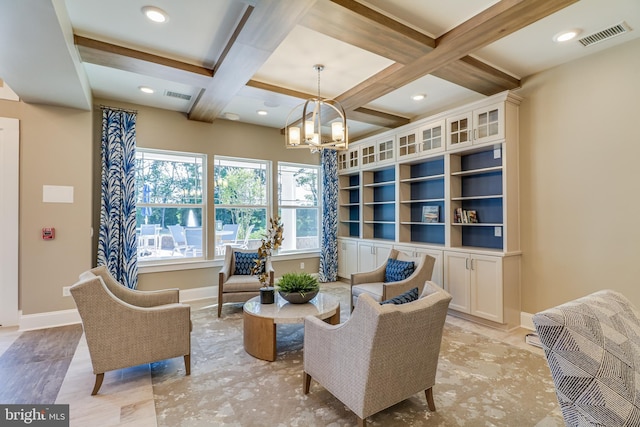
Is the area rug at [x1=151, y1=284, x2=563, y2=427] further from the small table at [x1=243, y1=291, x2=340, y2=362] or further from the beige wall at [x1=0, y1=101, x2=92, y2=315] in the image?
the beige wall at [x1=0, y1=101, x2=92, y2=315]

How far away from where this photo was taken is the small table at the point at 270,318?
279 centimetres

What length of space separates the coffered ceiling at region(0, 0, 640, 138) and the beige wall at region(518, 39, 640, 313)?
30cm

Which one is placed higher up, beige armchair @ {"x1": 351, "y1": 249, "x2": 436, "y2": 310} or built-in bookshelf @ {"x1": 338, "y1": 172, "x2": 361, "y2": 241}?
built-in bookshelf @ {"x1": 338, "y1": 172, "x2": 361, "y2": 241}

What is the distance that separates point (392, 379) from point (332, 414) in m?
0.56

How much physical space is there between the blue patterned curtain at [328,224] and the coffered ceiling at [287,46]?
81.9 inches

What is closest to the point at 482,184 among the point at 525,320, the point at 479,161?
the point at 479,161

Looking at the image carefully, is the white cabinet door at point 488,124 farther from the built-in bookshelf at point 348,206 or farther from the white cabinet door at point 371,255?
the built-in bookshelf at point 348,206

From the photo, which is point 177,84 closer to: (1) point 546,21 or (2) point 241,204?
(2) point 241,204

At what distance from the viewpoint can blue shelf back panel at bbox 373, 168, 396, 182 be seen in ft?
18.2

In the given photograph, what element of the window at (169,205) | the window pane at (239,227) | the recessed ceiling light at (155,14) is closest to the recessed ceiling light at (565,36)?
the recessed ceiling light at (155,14)

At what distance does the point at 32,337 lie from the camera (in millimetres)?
3373

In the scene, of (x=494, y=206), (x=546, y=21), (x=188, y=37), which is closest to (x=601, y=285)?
(x=494, y=206)

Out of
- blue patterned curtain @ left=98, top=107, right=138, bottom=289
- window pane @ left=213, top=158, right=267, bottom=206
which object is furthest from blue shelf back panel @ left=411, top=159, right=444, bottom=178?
blue patterned curtain @ left=98, top=107, right=138, bottom=289

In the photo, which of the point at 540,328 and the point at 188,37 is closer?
the point at 540,328
